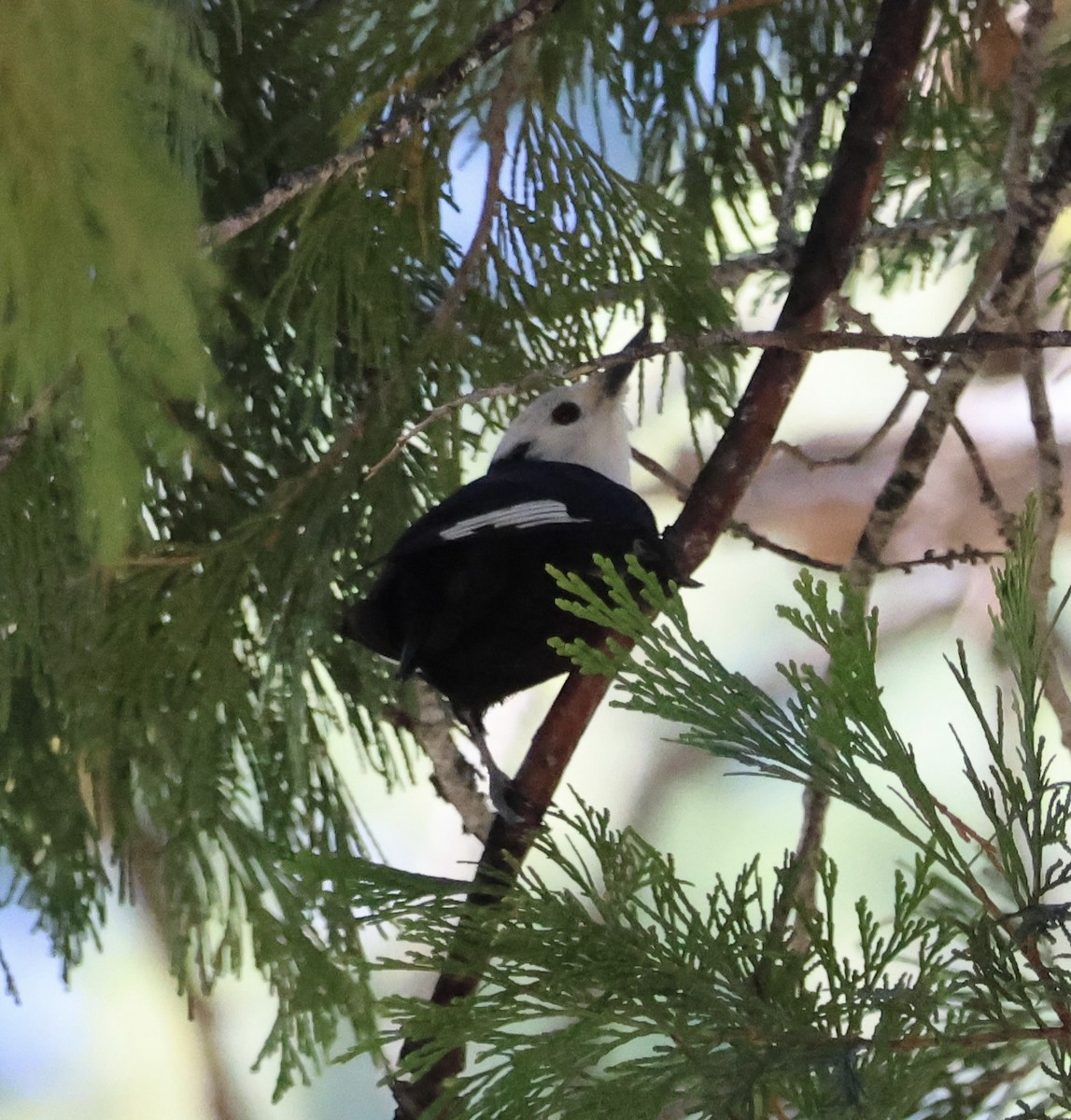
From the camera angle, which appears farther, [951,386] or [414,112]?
[951,386]

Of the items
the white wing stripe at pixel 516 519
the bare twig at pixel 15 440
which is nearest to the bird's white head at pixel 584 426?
the white wing stripe at pixel 516 519

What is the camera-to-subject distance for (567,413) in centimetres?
93

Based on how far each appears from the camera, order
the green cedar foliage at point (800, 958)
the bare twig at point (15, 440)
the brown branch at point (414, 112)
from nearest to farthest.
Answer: the green cedar foliage at point (800, 958), the brown branch at point (414, 112), the bare twig at point (15, 440)

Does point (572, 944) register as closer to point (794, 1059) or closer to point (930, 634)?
point (794, 1059)

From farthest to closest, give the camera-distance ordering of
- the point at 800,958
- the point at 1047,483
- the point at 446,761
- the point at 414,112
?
the point at 446,761 < the point at 1047,483 < the point at 414,112 < the point at 800,958

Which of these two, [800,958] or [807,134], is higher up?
[807,134]

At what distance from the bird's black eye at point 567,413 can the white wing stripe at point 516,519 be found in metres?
0.27

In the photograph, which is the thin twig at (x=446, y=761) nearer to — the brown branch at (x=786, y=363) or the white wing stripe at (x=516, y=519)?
the brown branch at (x=786, y=363)

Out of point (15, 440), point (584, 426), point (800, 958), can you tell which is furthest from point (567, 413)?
point (800, 958)

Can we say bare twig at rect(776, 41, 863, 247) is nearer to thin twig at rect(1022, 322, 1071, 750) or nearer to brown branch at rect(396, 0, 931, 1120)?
brown branch at rect(396, 0, 931, 1120)

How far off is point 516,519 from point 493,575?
0.13 feet

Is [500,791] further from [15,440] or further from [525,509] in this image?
[15,440]

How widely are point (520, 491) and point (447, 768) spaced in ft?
1.31

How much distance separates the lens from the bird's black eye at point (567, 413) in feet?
3.06
